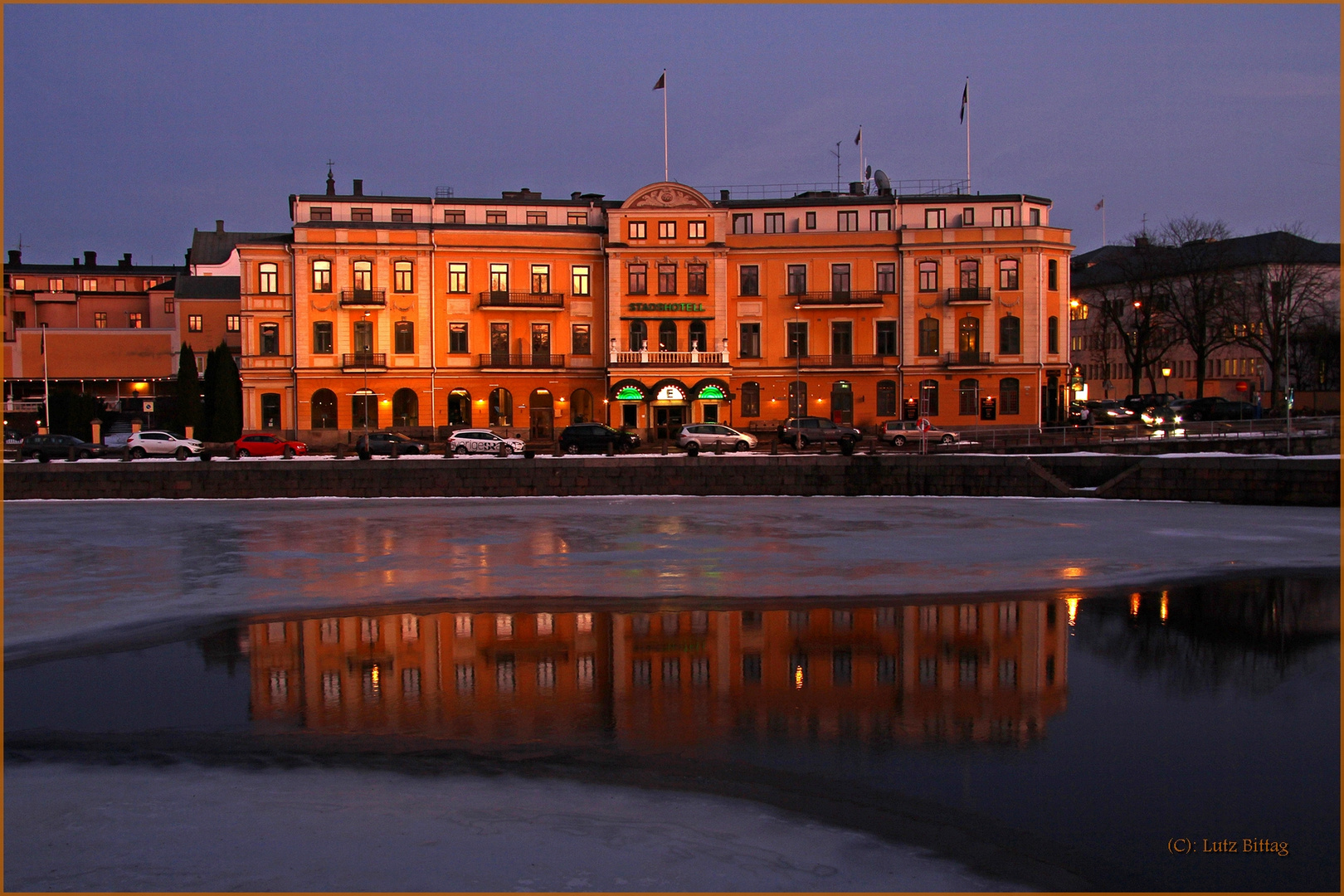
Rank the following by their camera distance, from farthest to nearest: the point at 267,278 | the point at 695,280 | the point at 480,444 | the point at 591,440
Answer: the point at 695,280 < the point at 267,278 < the point at 480,444 < the point at 591,440

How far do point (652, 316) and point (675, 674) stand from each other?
54831mm

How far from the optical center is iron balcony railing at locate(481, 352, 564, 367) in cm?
6706

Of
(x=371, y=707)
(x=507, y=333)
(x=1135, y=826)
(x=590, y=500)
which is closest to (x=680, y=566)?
(x=371, y=707)

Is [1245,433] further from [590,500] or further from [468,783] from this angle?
[468,783]

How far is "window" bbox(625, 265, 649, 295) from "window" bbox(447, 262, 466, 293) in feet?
33.0

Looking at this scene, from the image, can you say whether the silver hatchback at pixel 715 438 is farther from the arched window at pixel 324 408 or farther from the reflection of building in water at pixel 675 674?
the reflection of building in water at pixel 675 674

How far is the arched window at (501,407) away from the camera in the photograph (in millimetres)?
67188

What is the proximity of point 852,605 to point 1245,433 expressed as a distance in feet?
130

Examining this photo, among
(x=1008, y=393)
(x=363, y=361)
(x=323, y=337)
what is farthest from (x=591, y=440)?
(x=1008, y=393)

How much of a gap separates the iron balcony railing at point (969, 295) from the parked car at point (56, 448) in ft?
159

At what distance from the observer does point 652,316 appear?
2640 inches

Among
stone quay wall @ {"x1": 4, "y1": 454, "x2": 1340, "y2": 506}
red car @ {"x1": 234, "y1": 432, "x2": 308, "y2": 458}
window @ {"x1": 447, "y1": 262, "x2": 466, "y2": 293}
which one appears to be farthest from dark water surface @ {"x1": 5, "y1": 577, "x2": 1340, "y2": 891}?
window @ {"x1": 447, "y1": 262, "x2": 466, "y2": 293}

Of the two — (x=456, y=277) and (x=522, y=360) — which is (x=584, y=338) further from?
(x=456, y=277)

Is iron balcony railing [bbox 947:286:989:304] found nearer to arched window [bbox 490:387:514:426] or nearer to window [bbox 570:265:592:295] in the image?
window [bbox 570:265:592:295]
